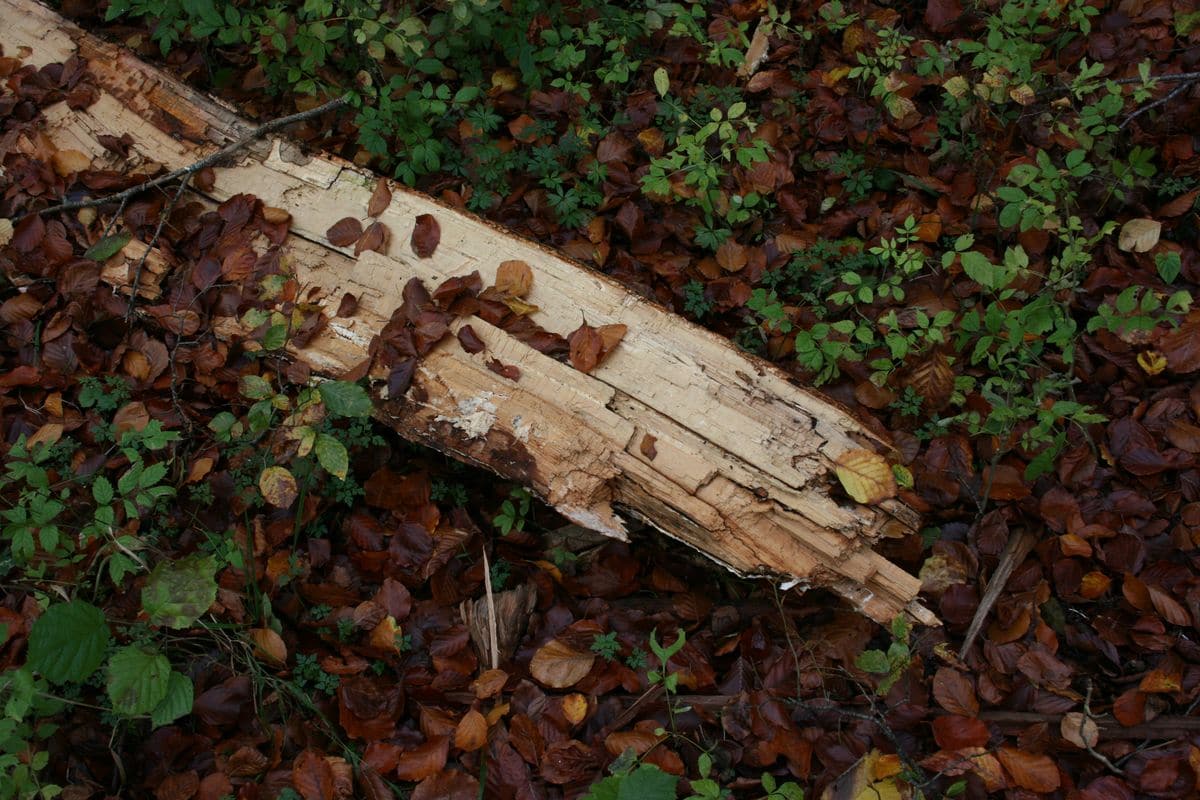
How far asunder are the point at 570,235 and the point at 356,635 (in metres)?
1.71

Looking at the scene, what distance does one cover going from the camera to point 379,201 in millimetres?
2924

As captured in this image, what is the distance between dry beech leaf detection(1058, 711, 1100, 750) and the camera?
243 cm

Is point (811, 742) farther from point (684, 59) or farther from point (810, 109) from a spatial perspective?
point (684, 59)

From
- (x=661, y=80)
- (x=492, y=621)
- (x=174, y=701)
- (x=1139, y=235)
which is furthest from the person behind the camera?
(x=661, y=80)

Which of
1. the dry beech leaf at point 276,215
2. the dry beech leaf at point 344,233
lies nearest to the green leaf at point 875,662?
the dry beech leaf at point 344,233

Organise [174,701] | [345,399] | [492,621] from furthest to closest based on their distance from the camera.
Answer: [492,621] < [345,399] < [174,701]

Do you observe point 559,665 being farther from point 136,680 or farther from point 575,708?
point 136,680

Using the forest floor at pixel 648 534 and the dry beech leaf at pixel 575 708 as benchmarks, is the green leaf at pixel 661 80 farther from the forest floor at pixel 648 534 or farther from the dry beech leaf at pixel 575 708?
the dry beech leaf at pixel 575 708

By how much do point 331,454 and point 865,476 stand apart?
156 cm

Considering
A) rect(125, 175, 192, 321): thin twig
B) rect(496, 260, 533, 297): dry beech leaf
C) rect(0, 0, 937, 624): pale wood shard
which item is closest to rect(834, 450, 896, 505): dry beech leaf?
rect(0, 0, 937, 624): pale wood shard

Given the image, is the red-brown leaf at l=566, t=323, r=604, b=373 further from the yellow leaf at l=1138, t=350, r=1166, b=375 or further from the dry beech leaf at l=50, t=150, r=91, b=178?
the dry beech leaf at l=50, t=150, r=91, b=178

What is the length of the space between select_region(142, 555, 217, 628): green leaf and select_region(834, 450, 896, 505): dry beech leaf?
1.79 meters

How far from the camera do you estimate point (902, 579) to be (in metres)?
2.45

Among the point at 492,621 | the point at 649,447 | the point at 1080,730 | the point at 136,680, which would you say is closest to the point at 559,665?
the point at 492,621
